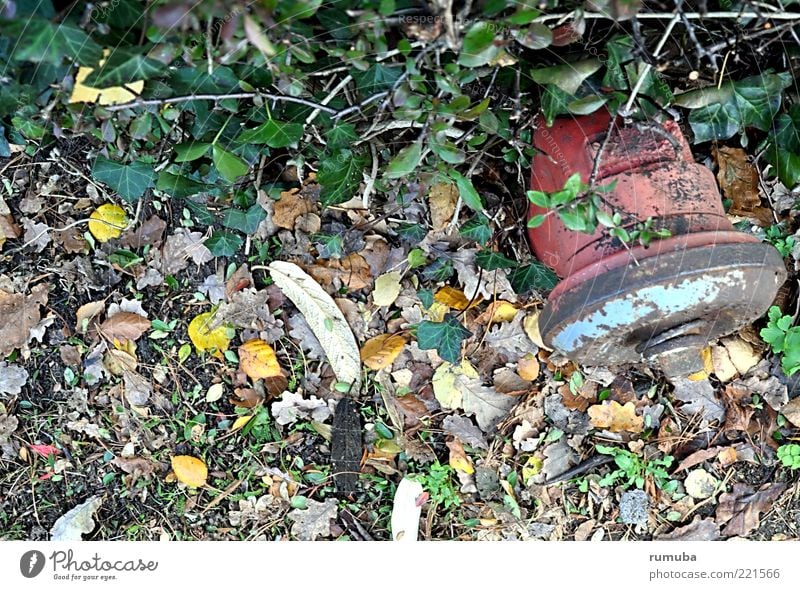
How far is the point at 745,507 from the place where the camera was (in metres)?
1.59

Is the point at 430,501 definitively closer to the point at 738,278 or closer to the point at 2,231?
the point at 738,278

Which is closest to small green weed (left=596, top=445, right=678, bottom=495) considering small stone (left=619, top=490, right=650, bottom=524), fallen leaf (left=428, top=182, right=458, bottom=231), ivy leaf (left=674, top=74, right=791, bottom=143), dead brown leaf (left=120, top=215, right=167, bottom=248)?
small stone (left=619, top=490, right=650, bottom=524)

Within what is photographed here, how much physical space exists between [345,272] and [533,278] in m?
0.43

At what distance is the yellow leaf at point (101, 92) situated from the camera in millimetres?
962

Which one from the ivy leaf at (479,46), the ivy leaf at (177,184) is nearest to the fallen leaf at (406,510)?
the ivy leaf at (177,184)

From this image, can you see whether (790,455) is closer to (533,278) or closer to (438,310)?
(533,278)

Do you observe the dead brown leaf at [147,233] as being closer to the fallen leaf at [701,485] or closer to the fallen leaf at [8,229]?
the fallen leaf at [8,229]

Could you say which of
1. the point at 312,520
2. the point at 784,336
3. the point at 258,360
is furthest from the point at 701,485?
the point at 258,360

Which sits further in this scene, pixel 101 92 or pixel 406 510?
pixel 406 510

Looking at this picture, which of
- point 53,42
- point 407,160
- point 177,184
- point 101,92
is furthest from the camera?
point 177,184

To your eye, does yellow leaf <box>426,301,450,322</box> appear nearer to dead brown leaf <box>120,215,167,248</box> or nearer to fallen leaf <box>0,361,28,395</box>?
dead brown leaf <box>120,215,167,248</box>

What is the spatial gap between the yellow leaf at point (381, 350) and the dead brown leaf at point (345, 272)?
12 cm

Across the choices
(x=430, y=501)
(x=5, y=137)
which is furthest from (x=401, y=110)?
(x=430, y=501)

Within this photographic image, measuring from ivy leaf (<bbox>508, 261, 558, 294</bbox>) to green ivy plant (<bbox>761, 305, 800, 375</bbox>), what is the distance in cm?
49
